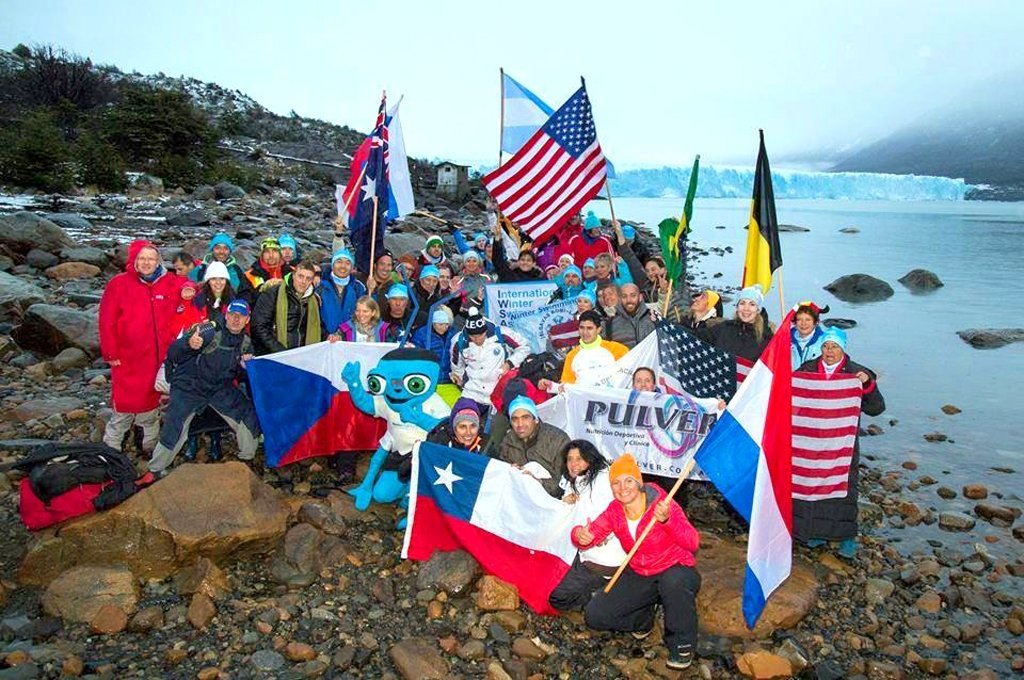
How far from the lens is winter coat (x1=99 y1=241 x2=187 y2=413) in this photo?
7.68m

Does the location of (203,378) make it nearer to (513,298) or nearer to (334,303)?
(334,303)

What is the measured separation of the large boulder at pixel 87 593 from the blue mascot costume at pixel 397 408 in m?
2.43

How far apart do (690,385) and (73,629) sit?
614 cm

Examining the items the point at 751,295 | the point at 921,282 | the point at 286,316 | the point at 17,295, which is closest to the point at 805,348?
the point at 751,295

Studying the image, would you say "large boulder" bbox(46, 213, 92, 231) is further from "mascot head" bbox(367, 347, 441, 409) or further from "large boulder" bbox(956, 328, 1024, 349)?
"large boulder" bbox(956, 328, 1024, 349)

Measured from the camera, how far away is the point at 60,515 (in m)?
6.13

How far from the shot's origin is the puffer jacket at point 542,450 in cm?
652

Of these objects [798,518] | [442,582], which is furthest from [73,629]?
[798,518]

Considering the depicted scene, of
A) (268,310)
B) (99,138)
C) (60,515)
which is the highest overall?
(99,138)

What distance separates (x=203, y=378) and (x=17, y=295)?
8.01 m

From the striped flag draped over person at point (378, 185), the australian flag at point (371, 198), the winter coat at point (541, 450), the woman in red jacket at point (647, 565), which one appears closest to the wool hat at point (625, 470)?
the woman in red jacket at point (647, 565)

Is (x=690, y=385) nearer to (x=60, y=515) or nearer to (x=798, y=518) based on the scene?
(x=798, y=518)

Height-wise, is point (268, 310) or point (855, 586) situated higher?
point (268, 310)

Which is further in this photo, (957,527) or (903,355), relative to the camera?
(903,355)
